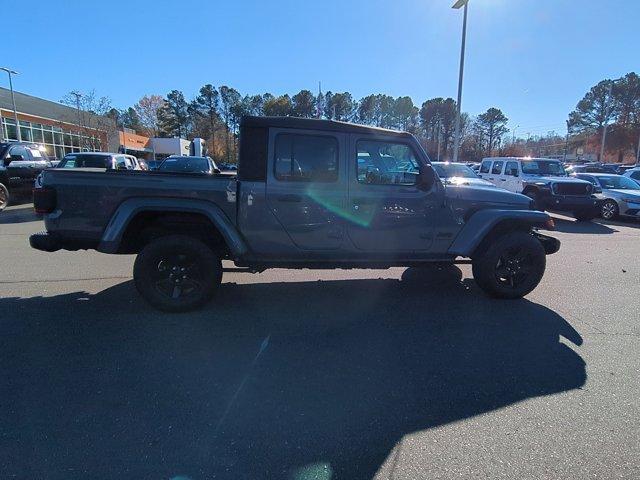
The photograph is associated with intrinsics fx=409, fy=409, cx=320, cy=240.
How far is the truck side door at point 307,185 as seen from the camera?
4559mm

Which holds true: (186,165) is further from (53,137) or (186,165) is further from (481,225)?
(53,137)

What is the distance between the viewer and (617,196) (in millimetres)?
14656

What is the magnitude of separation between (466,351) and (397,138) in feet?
8.27

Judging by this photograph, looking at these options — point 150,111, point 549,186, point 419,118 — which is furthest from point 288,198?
point 150,111

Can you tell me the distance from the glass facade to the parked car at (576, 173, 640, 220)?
41.5 metres

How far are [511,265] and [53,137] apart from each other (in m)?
49.2

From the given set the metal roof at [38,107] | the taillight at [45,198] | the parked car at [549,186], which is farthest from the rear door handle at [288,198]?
the metal roof at [38,107]

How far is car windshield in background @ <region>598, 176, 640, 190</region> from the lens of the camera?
1569cm

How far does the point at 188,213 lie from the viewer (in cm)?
452

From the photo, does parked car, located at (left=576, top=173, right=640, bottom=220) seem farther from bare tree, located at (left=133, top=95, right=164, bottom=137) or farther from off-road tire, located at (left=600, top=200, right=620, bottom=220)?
bare tree, located at (left=133, top=95, right=164, bottom=137)

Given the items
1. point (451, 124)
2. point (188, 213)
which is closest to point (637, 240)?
point (188, 213)

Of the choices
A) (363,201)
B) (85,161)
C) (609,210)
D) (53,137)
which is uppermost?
(53,137)

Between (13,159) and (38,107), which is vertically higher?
(38,107)

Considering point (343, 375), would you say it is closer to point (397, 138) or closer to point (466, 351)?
point (466, 351)
